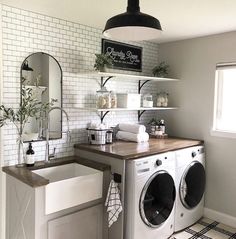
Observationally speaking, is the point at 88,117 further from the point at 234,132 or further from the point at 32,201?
the point at 234,132

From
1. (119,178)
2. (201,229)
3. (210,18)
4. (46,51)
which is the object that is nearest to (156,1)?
(210,18)

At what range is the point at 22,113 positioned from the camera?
7.38 ft

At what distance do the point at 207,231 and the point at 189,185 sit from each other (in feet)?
1.72

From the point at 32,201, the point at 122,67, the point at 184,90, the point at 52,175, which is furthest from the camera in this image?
the point at 184,90

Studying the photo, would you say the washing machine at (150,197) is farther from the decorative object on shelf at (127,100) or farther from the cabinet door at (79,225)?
the decorative object on shelf at (127,100)

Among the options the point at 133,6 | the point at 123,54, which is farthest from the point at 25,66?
the point at 133,6

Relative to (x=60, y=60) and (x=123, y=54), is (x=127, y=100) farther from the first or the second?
(x=60, y=60)

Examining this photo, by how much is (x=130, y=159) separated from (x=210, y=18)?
149 centimetres

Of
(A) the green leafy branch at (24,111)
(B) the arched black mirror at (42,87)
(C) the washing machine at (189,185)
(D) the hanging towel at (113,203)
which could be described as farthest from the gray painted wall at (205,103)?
(A) the green leafy branch at (24,111)

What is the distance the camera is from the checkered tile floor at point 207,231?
Answer: 2785mm

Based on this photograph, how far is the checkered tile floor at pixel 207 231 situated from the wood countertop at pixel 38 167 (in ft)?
3.94

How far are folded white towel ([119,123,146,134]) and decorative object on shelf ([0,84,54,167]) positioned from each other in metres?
1.00

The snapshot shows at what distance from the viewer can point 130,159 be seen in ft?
7.45

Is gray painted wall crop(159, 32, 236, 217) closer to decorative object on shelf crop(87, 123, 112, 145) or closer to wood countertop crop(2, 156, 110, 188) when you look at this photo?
decorative object on shelf crop(87, 123, 112, 145)
